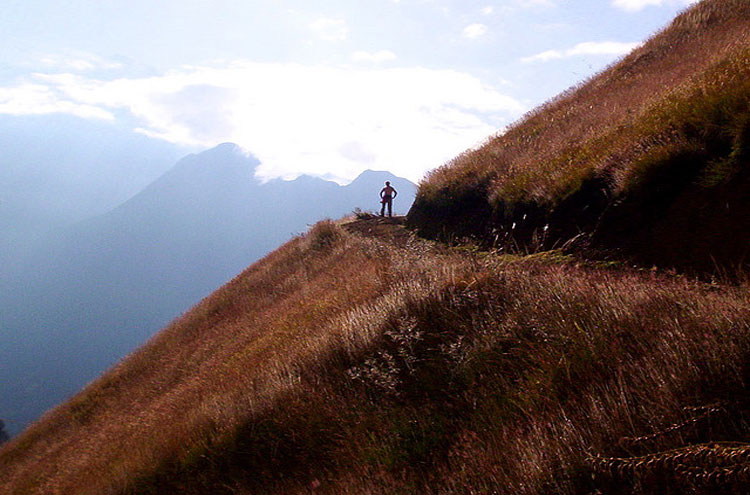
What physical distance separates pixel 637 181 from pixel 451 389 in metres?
3.63

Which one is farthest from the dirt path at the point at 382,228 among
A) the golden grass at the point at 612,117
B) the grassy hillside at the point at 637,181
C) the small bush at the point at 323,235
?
the golden grass at the point at 612,117

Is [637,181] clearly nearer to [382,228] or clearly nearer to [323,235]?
[382,228]

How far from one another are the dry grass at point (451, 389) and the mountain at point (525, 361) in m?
0.02

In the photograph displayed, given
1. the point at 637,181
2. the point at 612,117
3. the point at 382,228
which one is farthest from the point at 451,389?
the point at 382,228

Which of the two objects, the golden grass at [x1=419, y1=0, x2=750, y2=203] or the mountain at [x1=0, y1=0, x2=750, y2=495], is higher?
the golden grass at [x1=419, y1=0, x2=750, y2=203]

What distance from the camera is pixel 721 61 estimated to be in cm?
671

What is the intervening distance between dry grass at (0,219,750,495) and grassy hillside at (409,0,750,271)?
2.45 feet

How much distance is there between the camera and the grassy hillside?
4285mm

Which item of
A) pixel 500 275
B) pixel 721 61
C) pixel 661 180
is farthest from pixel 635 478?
pixel 721 61

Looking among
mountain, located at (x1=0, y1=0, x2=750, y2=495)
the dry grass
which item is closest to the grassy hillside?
mountain, located at (x1=0, y1=0, x2=750, y2=495)

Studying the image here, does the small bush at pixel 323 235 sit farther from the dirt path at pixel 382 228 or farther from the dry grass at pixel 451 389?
the dry grass at pixel 451 389

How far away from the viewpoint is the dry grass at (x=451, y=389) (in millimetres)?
2270

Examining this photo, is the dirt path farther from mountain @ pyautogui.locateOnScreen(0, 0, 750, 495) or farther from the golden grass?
mountain @ pyautogui.locateOnScreen(0, 0, 750, 495)

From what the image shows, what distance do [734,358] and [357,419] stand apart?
273cm
